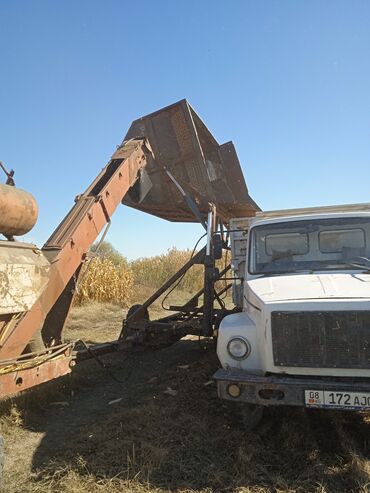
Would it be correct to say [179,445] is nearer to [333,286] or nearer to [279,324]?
[279,324]

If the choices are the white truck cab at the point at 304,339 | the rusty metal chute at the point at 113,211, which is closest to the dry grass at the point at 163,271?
the rusty metal chute at the point at 113,211

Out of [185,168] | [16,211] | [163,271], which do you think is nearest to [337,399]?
[16,211]

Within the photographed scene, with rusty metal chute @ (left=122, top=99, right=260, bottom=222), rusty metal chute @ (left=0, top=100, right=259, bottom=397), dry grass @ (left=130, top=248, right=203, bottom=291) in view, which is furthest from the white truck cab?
dry grass @ (left=130, top=248, right=203, bottom=291)

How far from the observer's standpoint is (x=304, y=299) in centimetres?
404

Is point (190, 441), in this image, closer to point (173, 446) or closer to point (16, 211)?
point (173, 446)

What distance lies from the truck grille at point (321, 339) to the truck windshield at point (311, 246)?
127 cm

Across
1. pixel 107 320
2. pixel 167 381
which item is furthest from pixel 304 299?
pixel 107 320

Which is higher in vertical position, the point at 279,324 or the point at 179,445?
the point at 279,324

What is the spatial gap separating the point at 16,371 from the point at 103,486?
143 cm

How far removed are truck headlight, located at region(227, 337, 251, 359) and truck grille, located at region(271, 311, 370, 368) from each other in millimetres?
339

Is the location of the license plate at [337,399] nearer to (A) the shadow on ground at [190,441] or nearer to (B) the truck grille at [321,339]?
(B) the truck grille at [321,339]

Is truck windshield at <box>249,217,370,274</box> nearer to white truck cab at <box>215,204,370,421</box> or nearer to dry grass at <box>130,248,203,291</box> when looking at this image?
white truck cab at <box>215,204,370,421</box>

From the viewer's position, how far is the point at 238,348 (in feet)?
14.1

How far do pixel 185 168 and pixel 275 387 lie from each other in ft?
18.6
